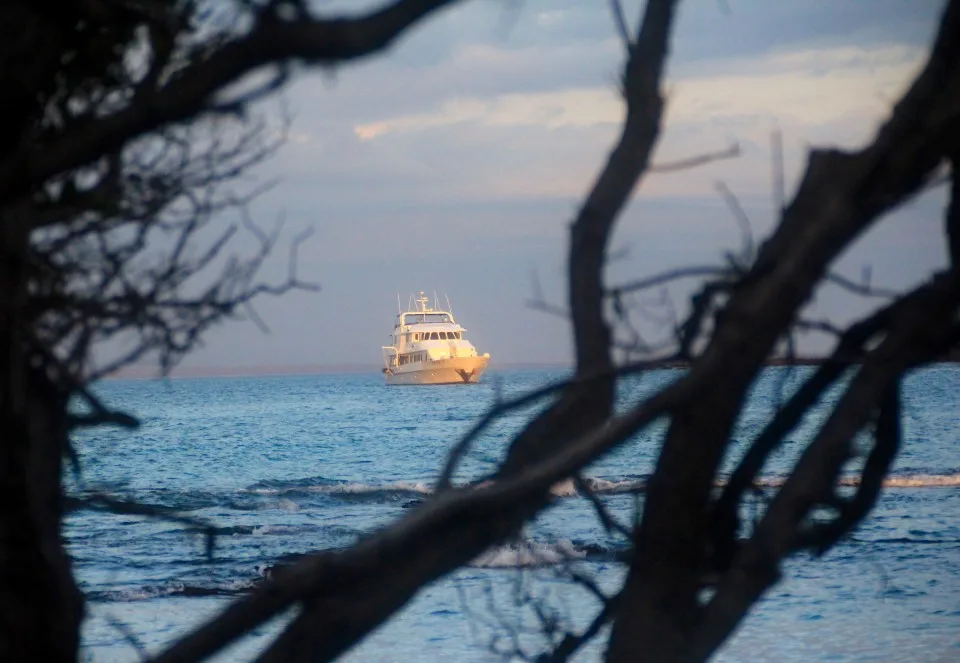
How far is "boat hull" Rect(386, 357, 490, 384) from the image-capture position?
250 feet

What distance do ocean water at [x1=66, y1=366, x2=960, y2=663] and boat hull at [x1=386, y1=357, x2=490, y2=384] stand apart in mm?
41268

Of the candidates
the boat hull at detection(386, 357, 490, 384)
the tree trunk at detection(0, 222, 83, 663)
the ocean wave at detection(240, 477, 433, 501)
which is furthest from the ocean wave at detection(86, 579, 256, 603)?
the boat hull at detection(386, 357, 490, 384)

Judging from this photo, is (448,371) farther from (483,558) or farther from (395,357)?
(483,558)

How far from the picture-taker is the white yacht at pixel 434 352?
250ft

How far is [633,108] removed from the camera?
1565 millimetres

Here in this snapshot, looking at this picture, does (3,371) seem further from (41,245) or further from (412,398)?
(412,398)

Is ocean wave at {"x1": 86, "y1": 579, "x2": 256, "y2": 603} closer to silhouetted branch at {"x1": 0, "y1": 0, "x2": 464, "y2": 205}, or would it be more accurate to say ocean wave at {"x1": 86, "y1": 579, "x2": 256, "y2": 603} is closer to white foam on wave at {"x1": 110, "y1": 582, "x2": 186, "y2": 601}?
white foam on wave at {"x1": 110, "y1": 582, "x2": 186, "y2": 601}

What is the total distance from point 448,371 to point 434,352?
203cm

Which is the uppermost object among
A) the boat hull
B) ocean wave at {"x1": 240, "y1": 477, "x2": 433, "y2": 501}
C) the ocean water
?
the ocean water

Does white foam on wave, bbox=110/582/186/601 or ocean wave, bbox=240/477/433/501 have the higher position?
white foam on wave, bbox=110/582/186/601

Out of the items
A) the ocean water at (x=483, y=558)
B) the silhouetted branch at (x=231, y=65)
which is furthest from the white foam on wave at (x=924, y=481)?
the silhouetted branch at (x=231, y=65)

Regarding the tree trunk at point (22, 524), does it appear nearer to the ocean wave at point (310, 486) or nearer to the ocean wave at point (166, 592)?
the ocean wave at point (166, 592)

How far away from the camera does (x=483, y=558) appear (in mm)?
1726

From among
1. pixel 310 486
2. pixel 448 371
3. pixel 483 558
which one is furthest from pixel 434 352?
pixel 483 558
